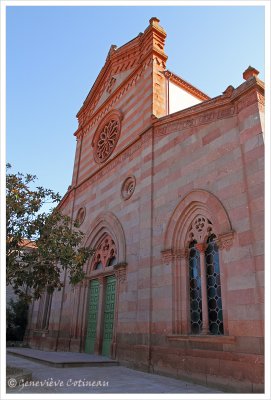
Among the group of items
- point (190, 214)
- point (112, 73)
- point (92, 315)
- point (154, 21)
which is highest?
point (154, 21)

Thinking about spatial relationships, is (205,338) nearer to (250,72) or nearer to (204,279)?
(204,279)

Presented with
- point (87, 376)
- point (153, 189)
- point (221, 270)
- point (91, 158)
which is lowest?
point (87, 376)

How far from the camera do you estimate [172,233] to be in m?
9.01

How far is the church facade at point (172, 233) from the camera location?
6.83m

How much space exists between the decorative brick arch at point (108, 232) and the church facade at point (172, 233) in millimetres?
42

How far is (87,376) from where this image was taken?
25.1 ft

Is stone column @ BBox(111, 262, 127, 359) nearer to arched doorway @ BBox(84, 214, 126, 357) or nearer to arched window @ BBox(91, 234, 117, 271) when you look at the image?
arched doorway @ BBox(84, 214, 126, 357)

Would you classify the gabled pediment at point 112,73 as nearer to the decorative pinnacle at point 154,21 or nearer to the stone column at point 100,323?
the decorative pinnacle at point 154,21

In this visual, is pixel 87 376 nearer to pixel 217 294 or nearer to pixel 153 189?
pixel 217 294

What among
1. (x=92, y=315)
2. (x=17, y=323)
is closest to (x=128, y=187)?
(x=92, y=315)

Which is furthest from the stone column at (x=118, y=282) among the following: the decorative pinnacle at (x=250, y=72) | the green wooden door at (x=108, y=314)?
the decorative pinnacle at (x=250, y=72)

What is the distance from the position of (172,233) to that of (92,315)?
5.51 metres

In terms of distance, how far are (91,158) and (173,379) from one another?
10.9 meters

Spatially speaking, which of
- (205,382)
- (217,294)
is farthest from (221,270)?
(205,382)
